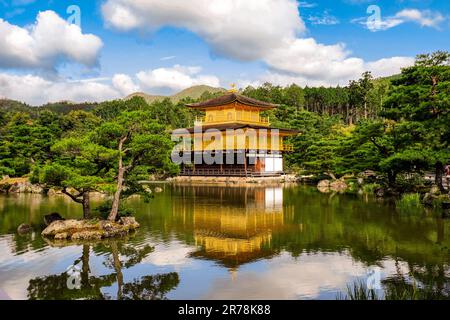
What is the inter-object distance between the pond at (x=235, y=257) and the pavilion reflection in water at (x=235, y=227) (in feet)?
0.13

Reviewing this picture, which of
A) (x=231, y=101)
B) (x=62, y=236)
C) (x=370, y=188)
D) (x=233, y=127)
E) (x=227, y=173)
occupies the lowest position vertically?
(x=62, y=236)

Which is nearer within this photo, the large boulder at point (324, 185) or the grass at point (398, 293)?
the grass at point (398, 293)

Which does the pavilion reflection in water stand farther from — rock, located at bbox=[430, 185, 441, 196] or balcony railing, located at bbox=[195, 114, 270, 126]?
balcony railing, located at bbox=[195, 114, 270, 126]

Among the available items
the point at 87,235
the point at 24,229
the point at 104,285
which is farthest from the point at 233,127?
the point at 104,285

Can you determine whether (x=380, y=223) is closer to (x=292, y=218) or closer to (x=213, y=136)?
(x=292, y=218)

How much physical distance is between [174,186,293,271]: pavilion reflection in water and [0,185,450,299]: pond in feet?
0.13

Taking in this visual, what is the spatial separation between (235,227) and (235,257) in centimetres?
433

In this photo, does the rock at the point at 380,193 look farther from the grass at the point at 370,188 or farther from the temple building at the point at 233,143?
the temple building at the point at 233,143

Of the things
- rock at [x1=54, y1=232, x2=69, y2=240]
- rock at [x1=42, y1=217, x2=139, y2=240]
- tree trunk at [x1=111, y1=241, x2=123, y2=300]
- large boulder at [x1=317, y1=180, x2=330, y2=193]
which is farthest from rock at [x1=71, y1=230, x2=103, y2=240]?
large boulder at [x1=317, y1=180, x2=330, y2=193]

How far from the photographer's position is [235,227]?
14922 mm

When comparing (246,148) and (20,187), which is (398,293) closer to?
(20,187)

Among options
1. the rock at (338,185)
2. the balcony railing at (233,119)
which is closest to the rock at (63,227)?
the rock at (338,185)

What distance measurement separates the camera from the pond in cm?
809

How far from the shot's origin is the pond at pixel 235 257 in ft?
26.5
